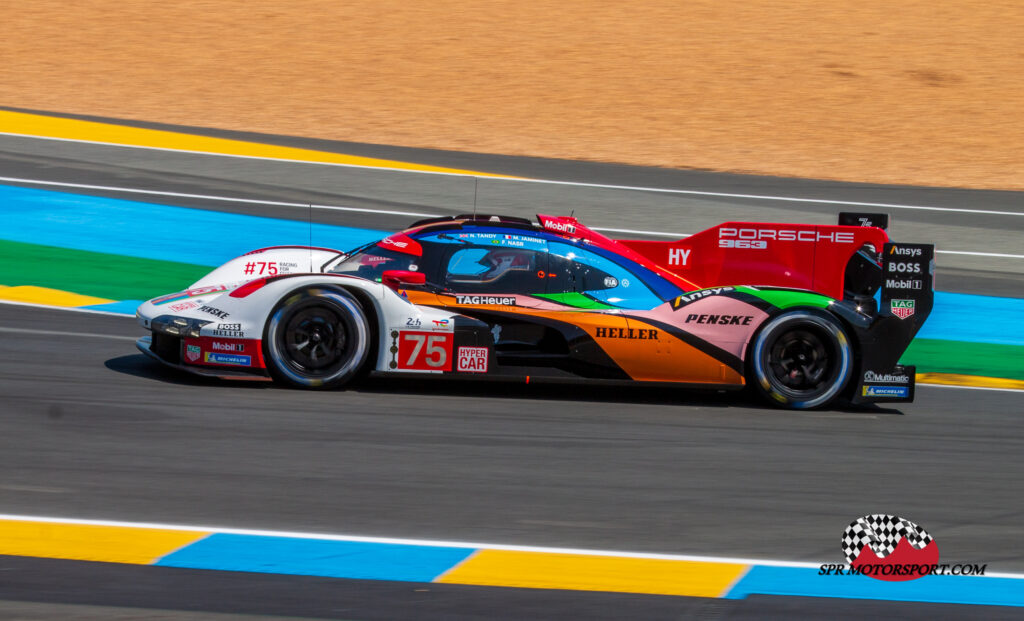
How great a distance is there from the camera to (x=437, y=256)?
884 centimetres

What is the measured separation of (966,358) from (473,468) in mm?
5948

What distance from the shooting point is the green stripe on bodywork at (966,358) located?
35.2 ft

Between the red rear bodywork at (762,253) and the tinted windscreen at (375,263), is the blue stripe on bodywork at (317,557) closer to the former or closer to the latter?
the tinted windscreen at (375,263)

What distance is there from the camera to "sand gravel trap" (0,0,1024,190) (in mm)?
21703

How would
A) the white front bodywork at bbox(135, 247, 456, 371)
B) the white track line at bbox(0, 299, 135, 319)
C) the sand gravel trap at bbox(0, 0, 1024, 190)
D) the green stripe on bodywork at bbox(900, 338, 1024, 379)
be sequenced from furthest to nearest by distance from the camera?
the sand gravel trap at bbox(0, 0, 1024, 190), the white track line at bbox(0, 299, 135, 319), the green stripe on bodywork at bbox(900, 338, 1024, 379), the white front bodywork at bbox(135, 247, 456, 371)

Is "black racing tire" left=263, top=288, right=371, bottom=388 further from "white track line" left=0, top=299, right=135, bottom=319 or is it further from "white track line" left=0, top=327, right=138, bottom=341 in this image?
"white track line" left=0, top=299, right=135, bottom=319

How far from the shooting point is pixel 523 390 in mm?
9086

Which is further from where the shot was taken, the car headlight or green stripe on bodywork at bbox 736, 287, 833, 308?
green stripe on bodywork at bbox 736, 287, 833, 308

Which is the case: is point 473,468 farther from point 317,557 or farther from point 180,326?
point 180,326

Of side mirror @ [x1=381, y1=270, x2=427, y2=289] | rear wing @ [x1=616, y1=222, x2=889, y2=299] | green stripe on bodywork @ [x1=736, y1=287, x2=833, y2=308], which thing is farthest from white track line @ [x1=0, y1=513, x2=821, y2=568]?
rear wing @ [x1=616, y1=222, x2=889, y2=299]

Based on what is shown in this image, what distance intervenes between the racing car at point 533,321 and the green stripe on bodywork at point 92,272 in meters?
3.29

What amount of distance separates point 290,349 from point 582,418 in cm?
202

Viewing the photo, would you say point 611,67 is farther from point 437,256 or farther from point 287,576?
point 287,576

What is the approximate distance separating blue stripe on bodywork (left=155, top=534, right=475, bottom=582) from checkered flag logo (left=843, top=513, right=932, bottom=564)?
6.22ft
